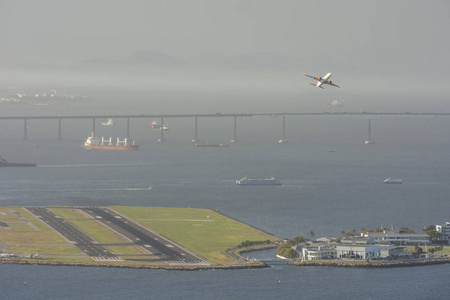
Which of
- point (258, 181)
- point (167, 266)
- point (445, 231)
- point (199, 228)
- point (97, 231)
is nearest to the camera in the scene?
point (167, 266)

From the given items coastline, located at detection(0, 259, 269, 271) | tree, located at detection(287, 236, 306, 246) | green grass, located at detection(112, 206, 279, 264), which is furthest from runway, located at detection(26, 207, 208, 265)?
tree, located at detection(287, 236, 306, 246)

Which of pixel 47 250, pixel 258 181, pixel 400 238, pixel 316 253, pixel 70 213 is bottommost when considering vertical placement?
pixel 47 250

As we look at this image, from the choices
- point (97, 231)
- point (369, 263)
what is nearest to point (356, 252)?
point (369, 263)

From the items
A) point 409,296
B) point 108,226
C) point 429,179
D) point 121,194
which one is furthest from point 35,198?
point 409,296

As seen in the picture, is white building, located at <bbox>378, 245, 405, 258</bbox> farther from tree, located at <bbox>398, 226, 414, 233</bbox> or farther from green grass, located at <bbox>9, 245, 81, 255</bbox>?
green grass, located at <bbox>9, 245, 81, 255</bbox>

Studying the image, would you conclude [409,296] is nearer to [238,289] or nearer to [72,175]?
[238,289]

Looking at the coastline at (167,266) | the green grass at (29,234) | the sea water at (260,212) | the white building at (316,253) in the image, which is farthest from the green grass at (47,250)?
the white building at (316,253)

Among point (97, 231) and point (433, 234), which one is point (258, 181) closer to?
point (97, 231)

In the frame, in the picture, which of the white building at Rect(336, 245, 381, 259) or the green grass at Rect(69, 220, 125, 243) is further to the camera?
the green grass at Rect(69, 220, 125, 243)
